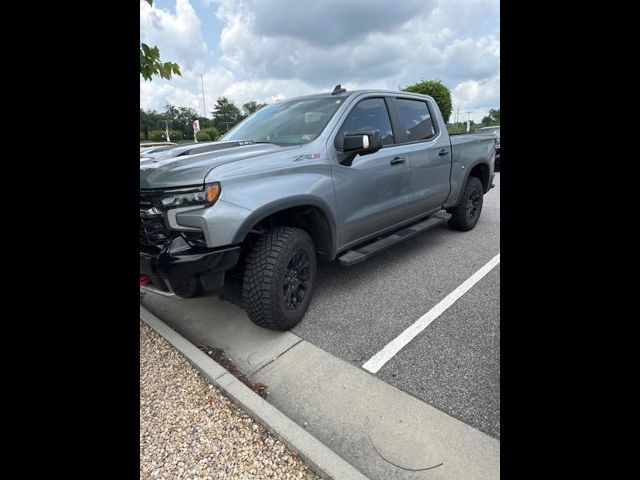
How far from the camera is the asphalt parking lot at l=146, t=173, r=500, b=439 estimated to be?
2219 millimetres

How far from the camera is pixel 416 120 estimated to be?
417 cm

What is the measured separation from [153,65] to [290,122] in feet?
4.31

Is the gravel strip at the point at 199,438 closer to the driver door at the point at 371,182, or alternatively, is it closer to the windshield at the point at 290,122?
the driver door at the point at 371,182

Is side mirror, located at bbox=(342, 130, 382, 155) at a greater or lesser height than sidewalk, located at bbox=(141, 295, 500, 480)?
greater

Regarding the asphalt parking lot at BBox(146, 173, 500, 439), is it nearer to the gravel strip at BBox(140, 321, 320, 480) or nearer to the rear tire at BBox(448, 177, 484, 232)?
the rear tire at BBox(448, 177, 484, 232)

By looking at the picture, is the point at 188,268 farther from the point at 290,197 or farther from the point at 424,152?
the point at 424,152

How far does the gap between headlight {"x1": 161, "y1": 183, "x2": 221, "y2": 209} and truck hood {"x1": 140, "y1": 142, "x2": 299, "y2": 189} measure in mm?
62

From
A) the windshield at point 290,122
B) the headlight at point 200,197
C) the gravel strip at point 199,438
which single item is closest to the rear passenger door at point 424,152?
the windshield at point 290,122

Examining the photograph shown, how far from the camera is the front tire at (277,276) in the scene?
2541mm

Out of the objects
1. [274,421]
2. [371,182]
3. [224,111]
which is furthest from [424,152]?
[224,111]

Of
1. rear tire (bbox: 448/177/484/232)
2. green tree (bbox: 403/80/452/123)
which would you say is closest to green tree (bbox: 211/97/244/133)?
green tree (bbox: 403/80/452/123)
